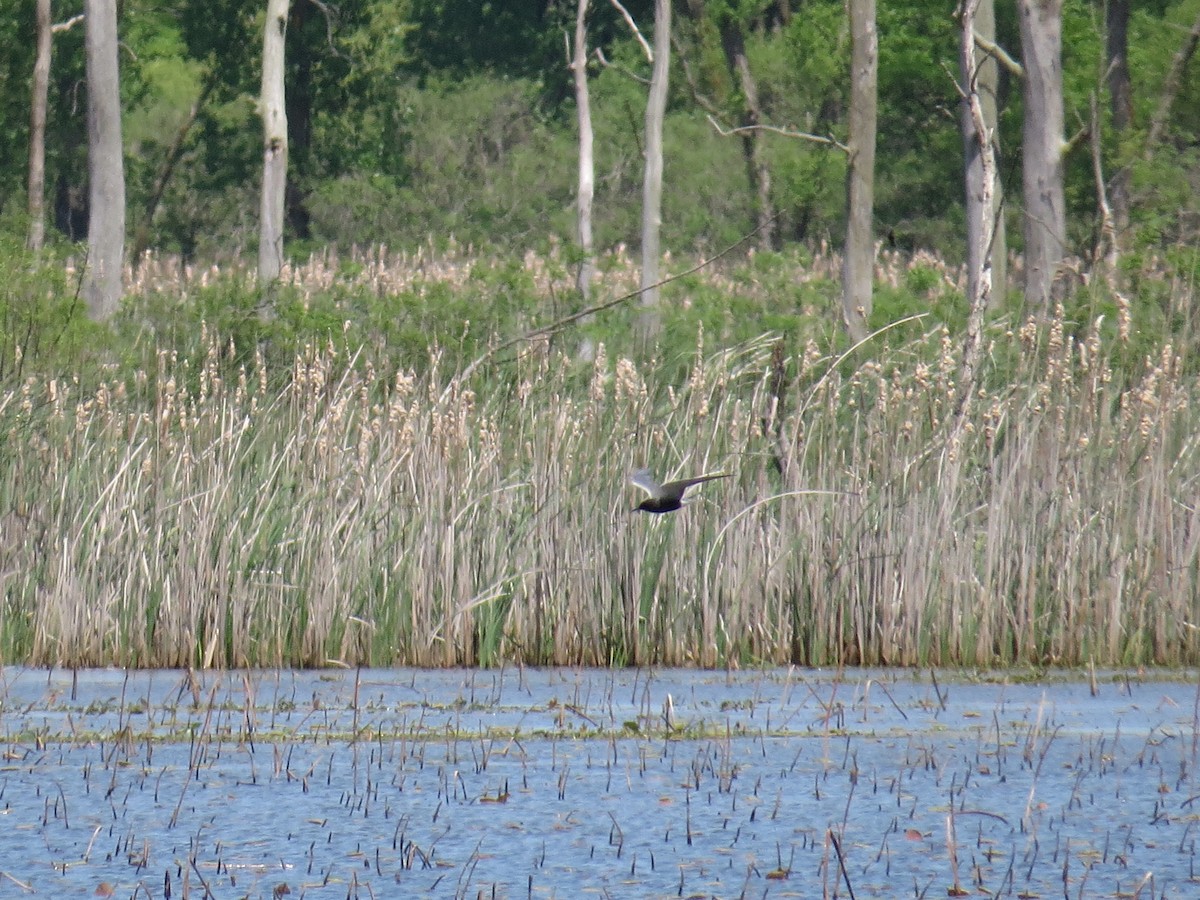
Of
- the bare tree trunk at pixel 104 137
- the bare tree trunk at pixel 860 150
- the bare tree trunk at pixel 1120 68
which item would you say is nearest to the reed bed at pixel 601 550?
the bare tree trunk at pixel 860 150

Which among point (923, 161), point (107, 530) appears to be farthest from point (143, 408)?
point (923, 161)

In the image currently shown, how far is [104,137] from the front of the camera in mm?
15602

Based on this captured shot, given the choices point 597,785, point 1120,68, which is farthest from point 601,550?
point 1120,68

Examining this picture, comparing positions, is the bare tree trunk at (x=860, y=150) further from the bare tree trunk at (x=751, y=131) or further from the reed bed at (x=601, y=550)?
the bare tree trunk at (x=751, y=131)

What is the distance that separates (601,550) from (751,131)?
2094cm

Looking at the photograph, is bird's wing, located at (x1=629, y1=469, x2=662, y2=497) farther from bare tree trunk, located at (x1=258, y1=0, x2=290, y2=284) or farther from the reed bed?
bare tree trunk, located at (x1=258, y1=0, x2=290, y2=284)

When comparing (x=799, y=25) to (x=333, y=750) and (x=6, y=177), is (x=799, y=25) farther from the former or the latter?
(x=333, y=750)

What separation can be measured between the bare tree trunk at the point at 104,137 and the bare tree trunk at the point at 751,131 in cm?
1016

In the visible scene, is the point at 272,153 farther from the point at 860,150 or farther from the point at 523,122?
the point at 523,122

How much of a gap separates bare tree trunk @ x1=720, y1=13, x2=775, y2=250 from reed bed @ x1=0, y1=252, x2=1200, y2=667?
58.4 ft

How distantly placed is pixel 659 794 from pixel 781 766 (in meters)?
0.44

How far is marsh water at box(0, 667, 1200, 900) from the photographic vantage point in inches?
143

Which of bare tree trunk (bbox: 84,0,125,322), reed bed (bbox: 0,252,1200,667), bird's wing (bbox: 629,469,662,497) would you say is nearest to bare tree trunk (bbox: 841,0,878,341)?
bare tree trunk (bbox: 84,0,125,322)

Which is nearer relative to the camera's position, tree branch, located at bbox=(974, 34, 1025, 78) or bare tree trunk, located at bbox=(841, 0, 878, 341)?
tree branch, located at bbox=(974, 34, 1025, 78)
